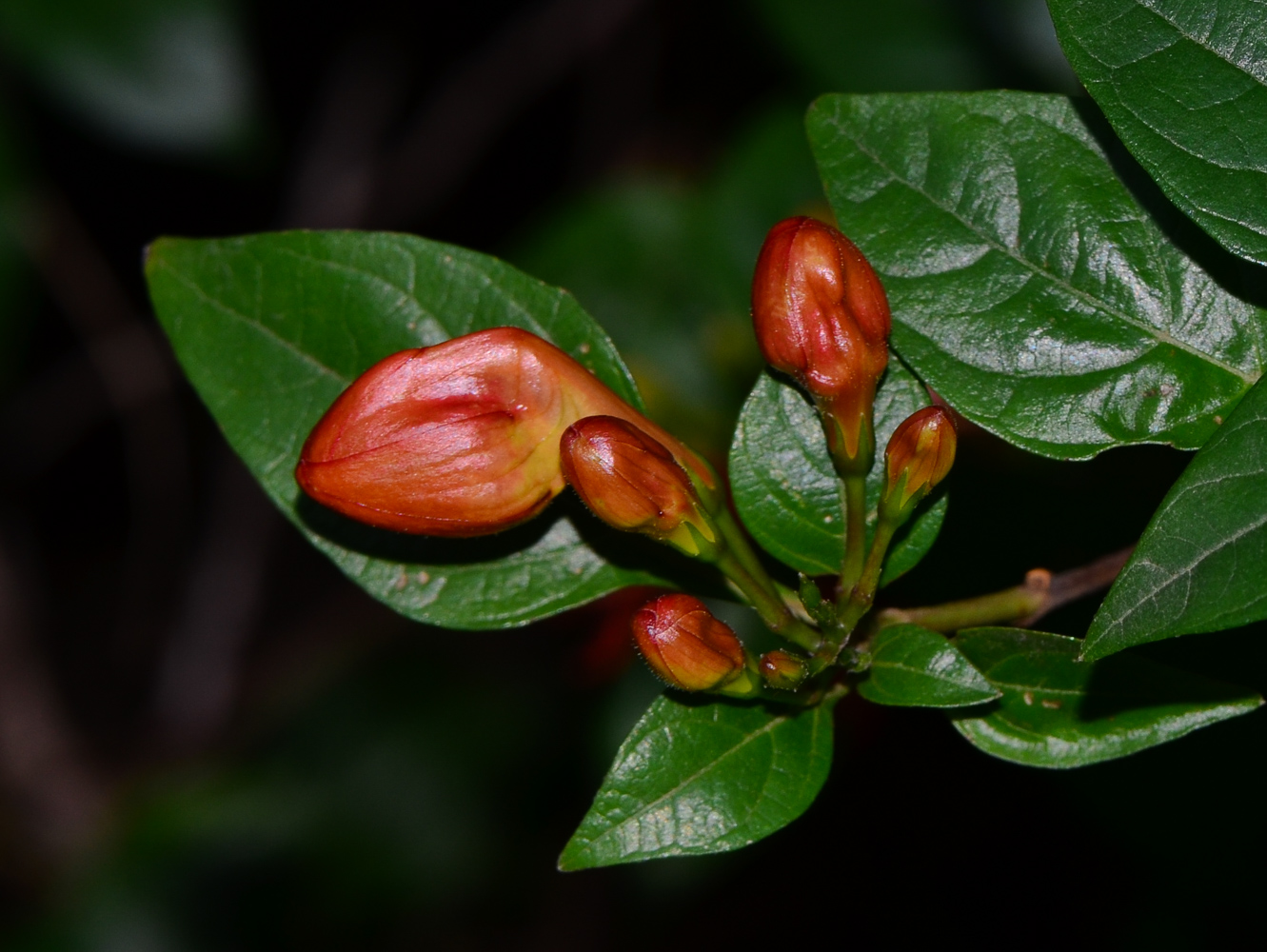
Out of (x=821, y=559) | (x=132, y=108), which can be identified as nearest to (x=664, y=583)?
(x=821, y=559)

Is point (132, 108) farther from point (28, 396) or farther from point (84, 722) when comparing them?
point (84, 722)

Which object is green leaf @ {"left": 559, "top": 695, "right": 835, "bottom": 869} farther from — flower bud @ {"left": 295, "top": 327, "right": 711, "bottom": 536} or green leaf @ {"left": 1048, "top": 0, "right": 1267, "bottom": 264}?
green leaf @ {"left": 1048, "top": 0, "right": 1267, "bottom": 264}

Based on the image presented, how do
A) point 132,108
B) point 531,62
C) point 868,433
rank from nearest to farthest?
point 868,433, point 132,108, point 531,62

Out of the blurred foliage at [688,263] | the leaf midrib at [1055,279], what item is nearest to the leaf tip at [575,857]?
the leaf midrib at [1055,279]

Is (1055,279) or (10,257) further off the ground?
(1055,279)

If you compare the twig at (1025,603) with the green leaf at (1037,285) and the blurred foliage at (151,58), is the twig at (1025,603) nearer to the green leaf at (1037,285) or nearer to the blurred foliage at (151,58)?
the green leaf at (1037,285)

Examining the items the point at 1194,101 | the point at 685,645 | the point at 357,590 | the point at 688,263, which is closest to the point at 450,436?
the point at 685,645

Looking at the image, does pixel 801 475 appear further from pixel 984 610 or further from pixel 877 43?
pixel 877 43
